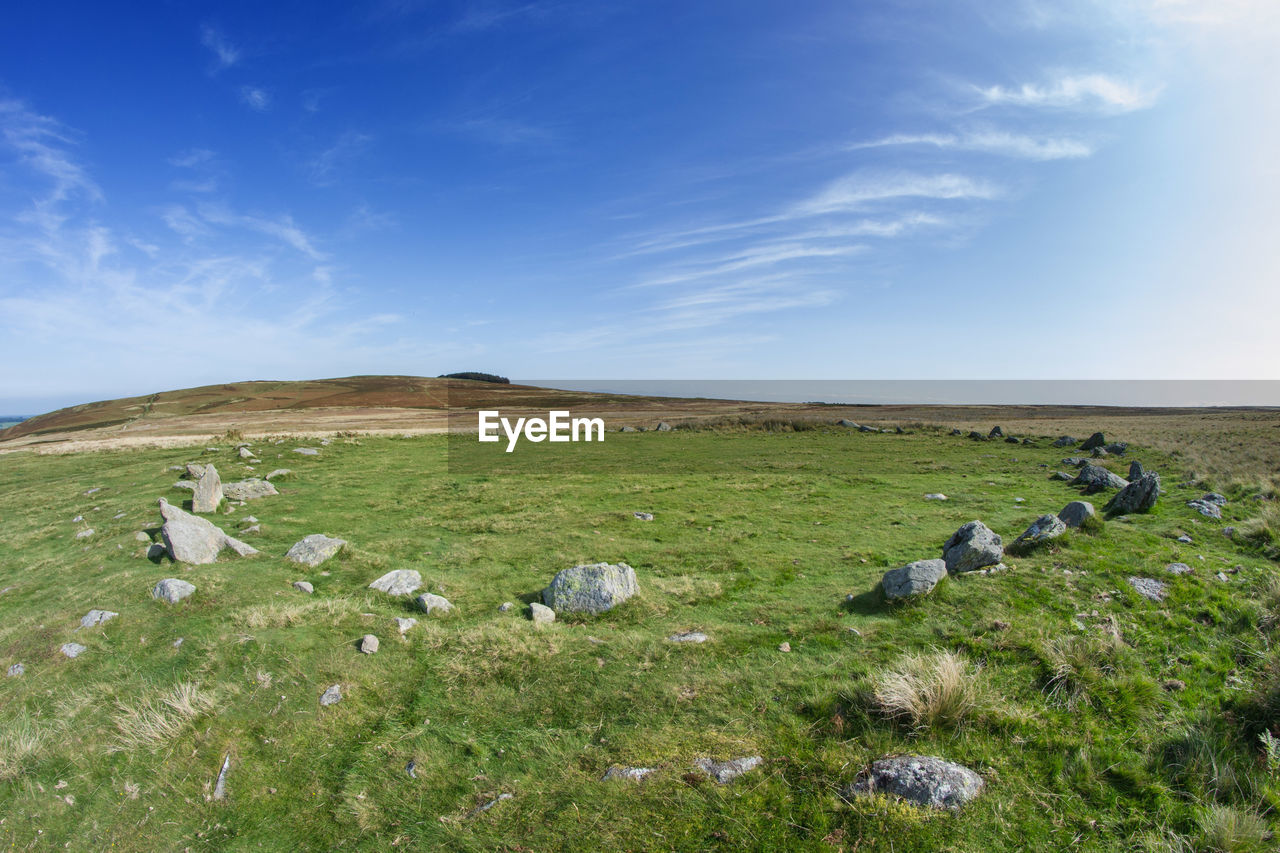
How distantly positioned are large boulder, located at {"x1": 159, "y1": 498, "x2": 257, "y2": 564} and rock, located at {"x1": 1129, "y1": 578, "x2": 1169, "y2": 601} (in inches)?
739

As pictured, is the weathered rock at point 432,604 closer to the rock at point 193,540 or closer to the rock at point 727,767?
the rock at point 193,540

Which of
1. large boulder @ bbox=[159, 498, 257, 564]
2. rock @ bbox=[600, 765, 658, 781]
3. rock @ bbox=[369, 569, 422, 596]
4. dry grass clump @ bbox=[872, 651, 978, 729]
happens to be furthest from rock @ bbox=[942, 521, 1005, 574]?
large boulder @ bbox=[159, 498, 257, 564]

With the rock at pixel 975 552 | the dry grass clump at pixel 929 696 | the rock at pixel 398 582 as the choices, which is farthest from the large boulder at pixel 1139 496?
the rock at pixel 398 582

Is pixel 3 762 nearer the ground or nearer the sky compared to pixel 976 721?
nearer the ground

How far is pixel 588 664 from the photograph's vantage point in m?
8.12

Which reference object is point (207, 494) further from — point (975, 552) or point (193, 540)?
point (975, 552)

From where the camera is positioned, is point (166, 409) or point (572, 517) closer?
point (572, 517)

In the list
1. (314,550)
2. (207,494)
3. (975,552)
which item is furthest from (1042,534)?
(207,494)

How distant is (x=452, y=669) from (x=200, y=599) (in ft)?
20.3

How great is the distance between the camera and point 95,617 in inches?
380

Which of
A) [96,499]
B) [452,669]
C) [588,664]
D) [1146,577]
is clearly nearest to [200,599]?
[452,669]

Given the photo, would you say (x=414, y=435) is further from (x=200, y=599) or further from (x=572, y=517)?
(x=200, y=599)

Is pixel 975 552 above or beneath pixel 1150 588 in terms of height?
above

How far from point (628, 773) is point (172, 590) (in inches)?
400
